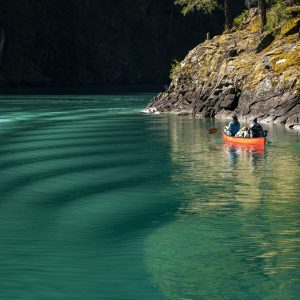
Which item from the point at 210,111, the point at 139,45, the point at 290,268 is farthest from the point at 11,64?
the point at 290,268

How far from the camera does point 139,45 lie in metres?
179

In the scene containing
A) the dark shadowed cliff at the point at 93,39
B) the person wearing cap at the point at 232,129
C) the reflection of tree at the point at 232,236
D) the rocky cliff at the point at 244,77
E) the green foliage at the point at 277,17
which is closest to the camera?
the reflection of tree at the point at 232,236

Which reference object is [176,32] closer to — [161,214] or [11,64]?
[11,64]

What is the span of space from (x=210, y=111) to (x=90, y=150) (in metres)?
26.7

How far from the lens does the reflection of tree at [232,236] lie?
17.1 meters

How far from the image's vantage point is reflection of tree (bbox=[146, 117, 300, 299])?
56.2 ft

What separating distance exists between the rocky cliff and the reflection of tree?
24131mm

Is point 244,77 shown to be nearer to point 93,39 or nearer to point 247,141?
point 247,141

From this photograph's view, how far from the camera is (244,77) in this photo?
6619 centimetres

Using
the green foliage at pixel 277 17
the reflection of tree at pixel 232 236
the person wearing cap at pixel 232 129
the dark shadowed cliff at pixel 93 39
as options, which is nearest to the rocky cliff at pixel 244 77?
the green foliage at pixel 277 17

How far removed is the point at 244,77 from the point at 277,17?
7.94m

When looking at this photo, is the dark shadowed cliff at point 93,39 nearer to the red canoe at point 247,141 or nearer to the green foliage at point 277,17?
the green foliage at point 277,17

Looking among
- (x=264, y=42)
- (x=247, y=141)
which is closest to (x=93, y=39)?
(x=264, y=42)

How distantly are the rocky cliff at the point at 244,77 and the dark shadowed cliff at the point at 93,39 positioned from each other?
72.1 metres
